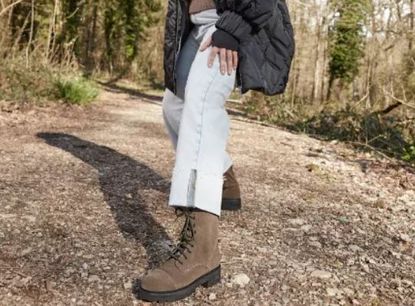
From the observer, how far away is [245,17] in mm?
1885

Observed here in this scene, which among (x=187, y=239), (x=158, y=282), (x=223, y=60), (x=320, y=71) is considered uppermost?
(x=223, y=60)

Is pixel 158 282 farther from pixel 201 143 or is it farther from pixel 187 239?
pixel 201 143

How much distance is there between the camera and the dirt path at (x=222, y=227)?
203 centimetres

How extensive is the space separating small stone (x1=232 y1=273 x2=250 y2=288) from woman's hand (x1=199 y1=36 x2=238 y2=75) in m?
0.86

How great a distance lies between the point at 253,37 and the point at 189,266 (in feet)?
3.05

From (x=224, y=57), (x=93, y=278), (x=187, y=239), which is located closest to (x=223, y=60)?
(x=224, y=57)

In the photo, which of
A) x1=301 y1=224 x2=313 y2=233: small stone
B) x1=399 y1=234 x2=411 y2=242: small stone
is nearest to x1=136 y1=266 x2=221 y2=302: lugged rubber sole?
x1=301 y1=224 x2=313 y2=233: small stone

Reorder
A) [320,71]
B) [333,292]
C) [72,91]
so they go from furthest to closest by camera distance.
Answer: [320,71], [72,91], [333,292]

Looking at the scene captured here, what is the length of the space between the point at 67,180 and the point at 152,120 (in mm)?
4099

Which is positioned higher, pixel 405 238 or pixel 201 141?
pixel 201 141

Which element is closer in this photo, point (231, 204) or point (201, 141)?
point (201, 141)

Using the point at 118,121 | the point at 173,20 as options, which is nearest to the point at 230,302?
the point at 173,20

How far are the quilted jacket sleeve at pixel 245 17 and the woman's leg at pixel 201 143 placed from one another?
5.0 inches

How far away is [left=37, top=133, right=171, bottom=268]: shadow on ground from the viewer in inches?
99.1
